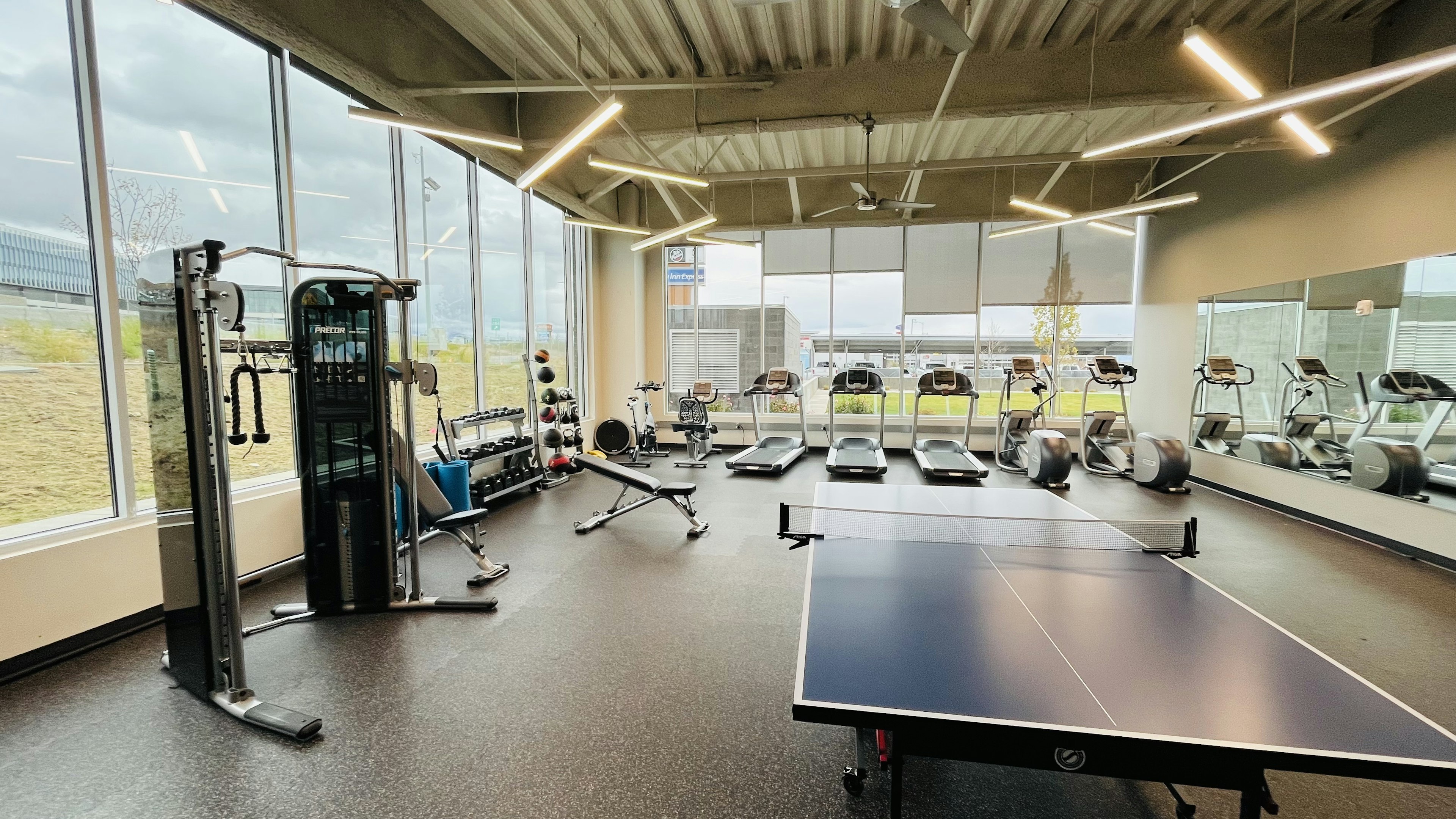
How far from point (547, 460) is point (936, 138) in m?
6.41

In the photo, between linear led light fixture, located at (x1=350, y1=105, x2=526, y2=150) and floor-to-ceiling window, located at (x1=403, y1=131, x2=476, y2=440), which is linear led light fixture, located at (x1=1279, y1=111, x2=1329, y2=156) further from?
floor-to-ceiling window, located at (x1=403, y1=131, x2=476, y2=440)

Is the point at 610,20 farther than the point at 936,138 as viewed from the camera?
No

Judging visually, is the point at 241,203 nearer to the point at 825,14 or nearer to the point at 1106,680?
the point at 825,14

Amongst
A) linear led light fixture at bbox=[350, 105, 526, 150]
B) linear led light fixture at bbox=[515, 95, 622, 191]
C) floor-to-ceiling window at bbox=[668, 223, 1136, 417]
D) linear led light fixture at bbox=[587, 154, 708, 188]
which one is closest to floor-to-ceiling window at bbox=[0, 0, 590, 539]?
linear led light fixture at bbox=[350, 105, 526, 150]

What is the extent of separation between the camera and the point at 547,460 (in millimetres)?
6824

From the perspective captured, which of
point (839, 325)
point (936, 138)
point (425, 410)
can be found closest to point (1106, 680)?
point (425, 410)

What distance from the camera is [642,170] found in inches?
185

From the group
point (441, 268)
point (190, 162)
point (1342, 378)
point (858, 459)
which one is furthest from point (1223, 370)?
point (190, 162)

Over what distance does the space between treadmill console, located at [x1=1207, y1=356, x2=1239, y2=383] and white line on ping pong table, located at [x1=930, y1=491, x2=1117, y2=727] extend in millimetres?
→ 5658

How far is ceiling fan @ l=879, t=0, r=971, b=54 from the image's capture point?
292 cm

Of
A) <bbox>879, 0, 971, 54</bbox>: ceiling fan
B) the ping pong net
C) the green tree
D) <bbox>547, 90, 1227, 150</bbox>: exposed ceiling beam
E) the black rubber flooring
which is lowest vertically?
the black rubber flooring

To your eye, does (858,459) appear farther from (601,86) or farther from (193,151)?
(193,151)

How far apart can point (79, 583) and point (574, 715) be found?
2.70m

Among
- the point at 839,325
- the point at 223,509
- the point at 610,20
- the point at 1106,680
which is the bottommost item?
the point at 1106,680
